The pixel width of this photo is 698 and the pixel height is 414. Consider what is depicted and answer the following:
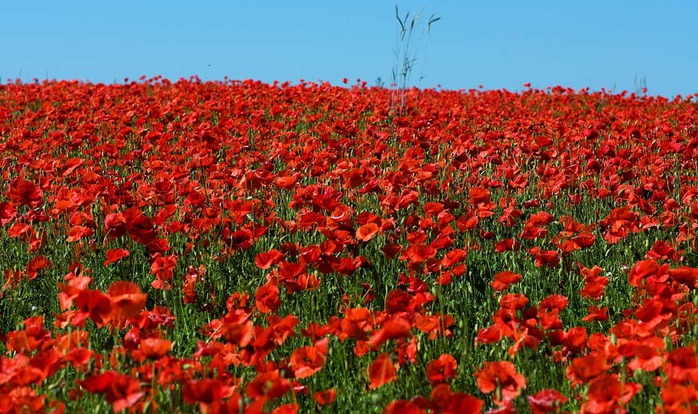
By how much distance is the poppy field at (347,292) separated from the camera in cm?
218

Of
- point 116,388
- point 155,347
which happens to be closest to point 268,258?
point 155,347

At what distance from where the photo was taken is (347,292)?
3725mm

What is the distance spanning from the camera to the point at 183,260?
4094mm

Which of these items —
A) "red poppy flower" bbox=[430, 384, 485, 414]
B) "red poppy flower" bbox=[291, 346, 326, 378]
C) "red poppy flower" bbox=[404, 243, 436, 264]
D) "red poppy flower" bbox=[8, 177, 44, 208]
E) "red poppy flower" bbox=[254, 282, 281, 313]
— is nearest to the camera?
"red poppy flower" bbox=[430, 384, 485, 414]

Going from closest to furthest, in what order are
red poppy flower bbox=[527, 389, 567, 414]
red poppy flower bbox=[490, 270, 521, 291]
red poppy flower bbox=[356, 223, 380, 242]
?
red poppy flower bbox=[527, 389, 567, 414], red poppy flower bbox=[490, 270, 521, 291], red poppy flower bbox=[356, 223, 380, 242]

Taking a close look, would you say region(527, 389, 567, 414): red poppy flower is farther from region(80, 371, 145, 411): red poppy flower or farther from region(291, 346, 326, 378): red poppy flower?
region(80, 371, 145, 411): red poppy flower

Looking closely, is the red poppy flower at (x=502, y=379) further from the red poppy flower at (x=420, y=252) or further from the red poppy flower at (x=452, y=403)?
the red poppy flower at (x=420, y=252)

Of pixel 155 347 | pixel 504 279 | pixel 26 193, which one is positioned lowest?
pixel 155 347

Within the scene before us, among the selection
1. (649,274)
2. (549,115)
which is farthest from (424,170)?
(549,115)

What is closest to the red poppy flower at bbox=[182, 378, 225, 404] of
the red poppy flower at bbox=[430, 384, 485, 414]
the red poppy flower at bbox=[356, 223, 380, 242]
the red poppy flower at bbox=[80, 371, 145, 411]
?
the red poppy flower at bbox=[80, 371, 145, 411]

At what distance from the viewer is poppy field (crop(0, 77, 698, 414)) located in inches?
85.7

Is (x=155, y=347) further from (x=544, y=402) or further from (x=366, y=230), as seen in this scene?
(x=366, y=230)

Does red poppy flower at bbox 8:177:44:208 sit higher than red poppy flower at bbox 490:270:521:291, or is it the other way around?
red poppy flower at bbox 8:177:44:208

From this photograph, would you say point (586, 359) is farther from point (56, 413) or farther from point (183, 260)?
point (183, 260)
